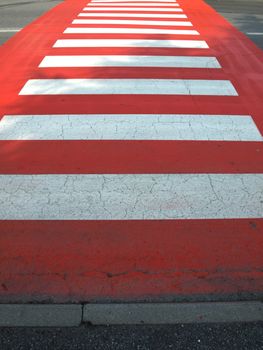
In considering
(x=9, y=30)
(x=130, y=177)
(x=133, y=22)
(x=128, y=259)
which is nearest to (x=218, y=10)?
(x=133, y=22)

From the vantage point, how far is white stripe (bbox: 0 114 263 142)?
5590mm

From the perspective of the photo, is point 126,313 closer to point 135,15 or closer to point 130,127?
point 130,127

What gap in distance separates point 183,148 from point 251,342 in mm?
2911

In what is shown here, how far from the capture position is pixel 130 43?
386 inches

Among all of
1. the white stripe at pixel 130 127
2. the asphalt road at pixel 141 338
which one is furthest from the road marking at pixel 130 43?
the asphalt road at pixel 141 338

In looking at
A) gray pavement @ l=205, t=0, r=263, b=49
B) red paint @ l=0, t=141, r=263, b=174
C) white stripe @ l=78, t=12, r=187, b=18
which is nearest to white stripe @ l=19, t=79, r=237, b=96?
red paint @ l=0, t=141, r=263, b=174

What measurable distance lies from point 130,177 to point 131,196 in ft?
1.24

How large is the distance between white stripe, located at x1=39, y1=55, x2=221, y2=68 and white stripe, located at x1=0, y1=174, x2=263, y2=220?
13.9 ft

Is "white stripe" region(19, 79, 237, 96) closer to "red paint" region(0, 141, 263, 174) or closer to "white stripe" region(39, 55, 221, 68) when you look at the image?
"white stripe" region(39, 55, 221, 68)

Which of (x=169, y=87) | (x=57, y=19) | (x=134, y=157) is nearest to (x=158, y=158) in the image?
(x=134, y=157)

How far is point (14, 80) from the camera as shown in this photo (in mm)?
7465

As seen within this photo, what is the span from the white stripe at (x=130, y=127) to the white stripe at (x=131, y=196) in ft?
3.27

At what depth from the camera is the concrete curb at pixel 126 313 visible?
301cm

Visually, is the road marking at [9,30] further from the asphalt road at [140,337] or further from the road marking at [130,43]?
the asphalt road at [140,337]
